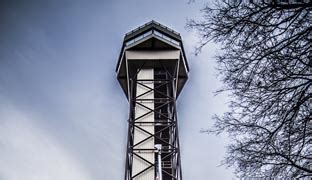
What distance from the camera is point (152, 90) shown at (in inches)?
825

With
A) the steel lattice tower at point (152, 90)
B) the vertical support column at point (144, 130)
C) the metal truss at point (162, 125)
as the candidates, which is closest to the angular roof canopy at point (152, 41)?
the steel lattice tower at point (152, 90)

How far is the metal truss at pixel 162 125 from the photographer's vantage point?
18266 millimetres

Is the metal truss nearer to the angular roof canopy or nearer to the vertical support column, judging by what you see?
the vertical support column

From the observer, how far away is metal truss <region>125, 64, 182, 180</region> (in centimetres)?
1827

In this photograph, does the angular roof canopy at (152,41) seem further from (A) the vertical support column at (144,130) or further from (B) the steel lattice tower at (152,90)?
(A) the vertical support column at (144,130)

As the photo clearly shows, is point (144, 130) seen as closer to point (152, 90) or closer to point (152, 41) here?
point (152, 90)

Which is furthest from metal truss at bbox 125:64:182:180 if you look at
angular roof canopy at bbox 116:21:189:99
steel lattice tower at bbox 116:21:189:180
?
angular roof canopy at bbox 116:21:189:99

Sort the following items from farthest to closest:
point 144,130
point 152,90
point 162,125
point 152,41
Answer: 1. point 152,41
2. point 152,90
3. point 162,125
4. point 144,130

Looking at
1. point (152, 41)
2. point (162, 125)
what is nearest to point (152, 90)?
point (162, 125)

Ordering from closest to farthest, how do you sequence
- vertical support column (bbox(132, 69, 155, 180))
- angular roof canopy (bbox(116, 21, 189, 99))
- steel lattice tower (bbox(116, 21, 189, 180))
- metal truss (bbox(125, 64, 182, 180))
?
1. vertical support column (bbox(132, 69, 155, 180))
2. metal truss (bbox(125, 64, 182, 180))
3. steel lattice tower (bbox(116, 21, 189, 180))
4. angular roof canopy (bbox(116, 21, 189, 99))

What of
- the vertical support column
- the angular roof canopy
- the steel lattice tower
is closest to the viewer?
the vertical support column

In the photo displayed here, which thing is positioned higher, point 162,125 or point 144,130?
point 162,125

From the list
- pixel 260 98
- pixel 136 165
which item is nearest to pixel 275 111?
pixel 260 98

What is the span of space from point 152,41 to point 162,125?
576 centimetres
